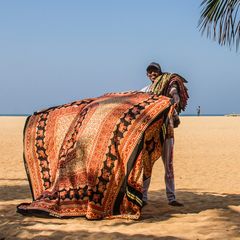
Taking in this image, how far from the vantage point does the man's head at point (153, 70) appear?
26.1 feet

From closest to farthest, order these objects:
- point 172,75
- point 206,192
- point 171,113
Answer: point 171,113 → point 172,75 → point 206,192

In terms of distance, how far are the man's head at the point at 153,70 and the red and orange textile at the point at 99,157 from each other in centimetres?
49

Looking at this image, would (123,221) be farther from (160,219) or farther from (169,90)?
(169,90)

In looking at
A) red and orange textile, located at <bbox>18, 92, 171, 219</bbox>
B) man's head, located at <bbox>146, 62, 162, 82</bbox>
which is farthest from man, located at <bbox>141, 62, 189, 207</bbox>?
red and orange textile, located at <bbox>18, 92, 171, 219</bbox>

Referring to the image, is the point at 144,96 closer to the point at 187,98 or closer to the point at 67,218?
the point at 187,98

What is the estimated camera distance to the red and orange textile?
697 centimetres

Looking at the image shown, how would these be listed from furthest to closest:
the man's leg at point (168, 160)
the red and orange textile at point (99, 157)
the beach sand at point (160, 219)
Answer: the man's leg at point (168, 160), the red and orange textile at point (99, 157), the beach sand at point (160, 219)

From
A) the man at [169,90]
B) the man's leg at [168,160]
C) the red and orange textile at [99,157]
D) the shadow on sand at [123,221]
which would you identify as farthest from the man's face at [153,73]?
the shadow on sand at [123,221]

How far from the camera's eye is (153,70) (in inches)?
313

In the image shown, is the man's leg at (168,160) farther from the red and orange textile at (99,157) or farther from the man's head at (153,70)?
the man's head at (153,70)

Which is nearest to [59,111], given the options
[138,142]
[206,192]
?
[138,142]

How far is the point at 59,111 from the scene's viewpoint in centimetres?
806

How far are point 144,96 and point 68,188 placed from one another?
1.76m

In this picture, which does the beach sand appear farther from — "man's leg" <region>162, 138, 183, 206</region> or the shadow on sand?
"man's leg" <region>162, 138, 183, 206</region>
